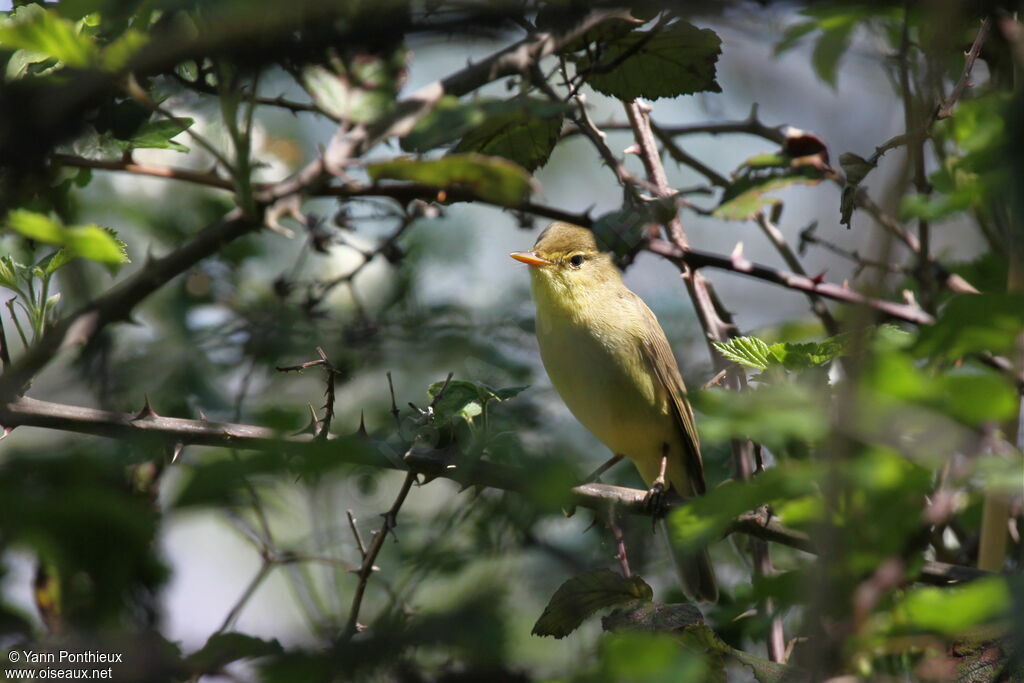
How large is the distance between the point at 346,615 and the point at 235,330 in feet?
4.45

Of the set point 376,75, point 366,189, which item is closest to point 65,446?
point 366,189

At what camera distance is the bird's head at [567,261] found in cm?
396

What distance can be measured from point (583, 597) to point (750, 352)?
723mm

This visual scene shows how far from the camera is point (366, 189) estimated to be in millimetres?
1494

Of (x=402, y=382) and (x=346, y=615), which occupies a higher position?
(x=346, y=615)

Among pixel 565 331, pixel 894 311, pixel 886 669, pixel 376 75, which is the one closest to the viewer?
pixel 376 75

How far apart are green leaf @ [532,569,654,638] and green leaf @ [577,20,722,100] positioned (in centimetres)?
122

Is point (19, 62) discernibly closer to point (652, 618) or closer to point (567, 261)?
point (652, 618)

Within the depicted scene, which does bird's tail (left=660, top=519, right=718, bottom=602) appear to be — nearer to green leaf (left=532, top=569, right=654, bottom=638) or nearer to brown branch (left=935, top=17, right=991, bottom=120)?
green leaf (left=532, top=569, right=654, bottom=638)

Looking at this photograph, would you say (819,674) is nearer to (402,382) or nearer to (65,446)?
(65,446)

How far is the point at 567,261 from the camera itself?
404cm

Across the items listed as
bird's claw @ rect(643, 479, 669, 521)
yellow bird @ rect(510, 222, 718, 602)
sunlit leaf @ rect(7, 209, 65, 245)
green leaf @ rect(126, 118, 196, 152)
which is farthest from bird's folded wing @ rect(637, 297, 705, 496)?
sunlit leaf @ rect(7, 209, 65, 245)

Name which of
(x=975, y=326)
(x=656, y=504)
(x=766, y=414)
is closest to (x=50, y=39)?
(x=766, y=414)

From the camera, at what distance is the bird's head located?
156 inches
